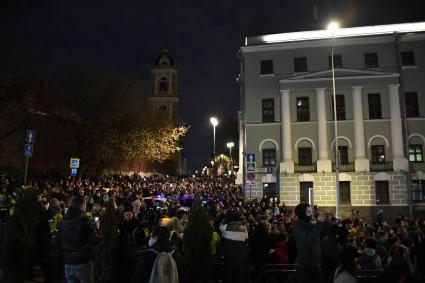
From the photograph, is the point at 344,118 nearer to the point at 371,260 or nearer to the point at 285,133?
the point at 285,133

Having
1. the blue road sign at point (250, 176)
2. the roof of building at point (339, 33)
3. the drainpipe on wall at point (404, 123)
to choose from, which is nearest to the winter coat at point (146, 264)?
the blue road sign at point (250, 176)

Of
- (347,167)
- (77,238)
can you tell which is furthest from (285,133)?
(77,238)

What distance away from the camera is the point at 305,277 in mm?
6934

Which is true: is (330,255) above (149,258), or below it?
below

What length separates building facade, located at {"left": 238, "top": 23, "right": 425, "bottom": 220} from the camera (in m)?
32.3

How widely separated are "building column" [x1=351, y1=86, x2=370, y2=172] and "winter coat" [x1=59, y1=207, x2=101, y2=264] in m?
29.6

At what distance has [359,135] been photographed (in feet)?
108

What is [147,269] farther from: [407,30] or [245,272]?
[407,30]

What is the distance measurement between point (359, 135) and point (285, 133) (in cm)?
629

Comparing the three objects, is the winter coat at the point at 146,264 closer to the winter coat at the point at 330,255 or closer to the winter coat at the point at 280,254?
the winter coat at the point at 330,255

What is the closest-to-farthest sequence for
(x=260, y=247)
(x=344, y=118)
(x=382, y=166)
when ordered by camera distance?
(x=260, y=247) < (x=382, y=166) < (x=344, y=118)

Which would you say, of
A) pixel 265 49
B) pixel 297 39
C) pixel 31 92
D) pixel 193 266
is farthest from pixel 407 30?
pixel 193 266

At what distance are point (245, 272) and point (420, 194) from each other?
29463 millimetres

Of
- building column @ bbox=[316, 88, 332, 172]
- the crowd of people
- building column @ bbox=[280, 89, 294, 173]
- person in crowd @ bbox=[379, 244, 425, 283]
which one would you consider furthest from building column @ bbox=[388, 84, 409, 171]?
person in crowd @ bbox=[379, 244, 425, 283]
